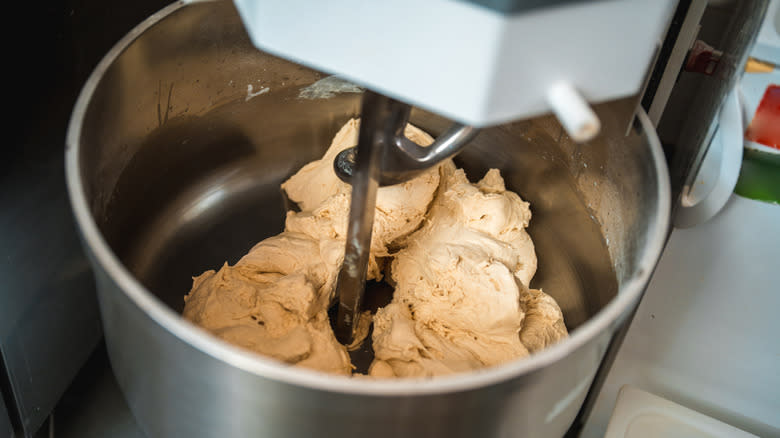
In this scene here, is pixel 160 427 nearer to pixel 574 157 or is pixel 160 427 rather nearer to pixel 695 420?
pixel 574 157

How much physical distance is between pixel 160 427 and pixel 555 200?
577 mm

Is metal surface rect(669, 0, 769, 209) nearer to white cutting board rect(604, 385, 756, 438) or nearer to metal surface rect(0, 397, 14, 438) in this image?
white cutting board rect(604, 385, 756, 438)

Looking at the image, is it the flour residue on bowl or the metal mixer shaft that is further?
the flour residue on bowl

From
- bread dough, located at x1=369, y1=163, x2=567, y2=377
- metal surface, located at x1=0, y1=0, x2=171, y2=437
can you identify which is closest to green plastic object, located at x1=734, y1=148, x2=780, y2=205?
bread dough, located at x1=369, y1=163, x2=567, y2=377

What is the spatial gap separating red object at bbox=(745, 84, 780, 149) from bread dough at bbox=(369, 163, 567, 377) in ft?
0.98

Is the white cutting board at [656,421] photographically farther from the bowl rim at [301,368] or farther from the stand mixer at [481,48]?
the stand mixer at [481,48]

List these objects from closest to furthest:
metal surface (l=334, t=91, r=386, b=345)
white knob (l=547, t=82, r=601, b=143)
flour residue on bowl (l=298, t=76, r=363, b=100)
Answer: white knob (l=547, t=82, r=601, b=143) < metal surface (l=334, t=91, r=386, b=345) < flour residue on bowl (l=298, t=76, r=363, b=100)

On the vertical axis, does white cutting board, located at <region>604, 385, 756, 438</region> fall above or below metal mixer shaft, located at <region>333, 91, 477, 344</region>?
below

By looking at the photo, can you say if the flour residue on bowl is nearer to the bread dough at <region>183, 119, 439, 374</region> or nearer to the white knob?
the bread dough at <region>183, 119, 439, 374</region>

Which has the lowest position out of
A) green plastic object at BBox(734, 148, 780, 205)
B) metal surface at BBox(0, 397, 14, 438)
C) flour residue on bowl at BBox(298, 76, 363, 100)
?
metal surface at BBox(0, 397, 14, 438)

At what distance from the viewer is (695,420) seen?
89 cm

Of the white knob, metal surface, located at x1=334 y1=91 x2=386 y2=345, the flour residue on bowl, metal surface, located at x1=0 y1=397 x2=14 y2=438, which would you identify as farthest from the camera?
the flour residue on bowl

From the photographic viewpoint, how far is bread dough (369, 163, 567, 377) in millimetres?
747

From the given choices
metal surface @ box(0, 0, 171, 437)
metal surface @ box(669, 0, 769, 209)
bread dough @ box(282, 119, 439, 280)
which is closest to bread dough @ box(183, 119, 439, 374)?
bread dough @ box(282, 119, 439, 280)
